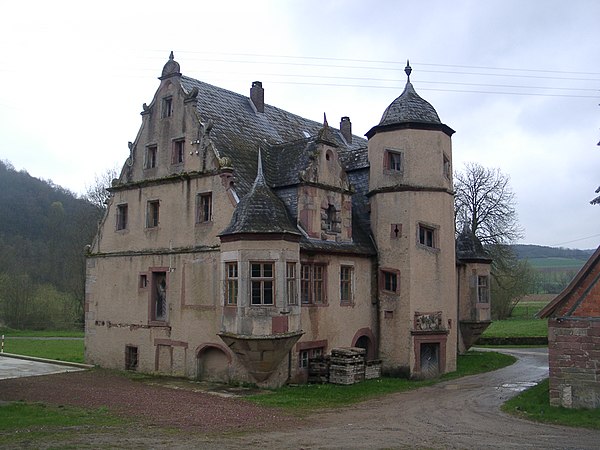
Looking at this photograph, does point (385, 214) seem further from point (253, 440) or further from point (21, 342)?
point (21, 342)

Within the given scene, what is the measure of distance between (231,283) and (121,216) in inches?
330

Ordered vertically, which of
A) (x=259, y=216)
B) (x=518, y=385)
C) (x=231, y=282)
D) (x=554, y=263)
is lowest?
(x=518, y=385)

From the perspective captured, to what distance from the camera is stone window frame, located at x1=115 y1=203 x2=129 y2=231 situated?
27000 mm

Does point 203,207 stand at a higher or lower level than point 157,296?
higher

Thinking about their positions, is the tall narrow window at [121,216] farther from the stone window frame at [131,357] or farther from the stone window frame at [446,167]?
the stone window frame at [446,167]

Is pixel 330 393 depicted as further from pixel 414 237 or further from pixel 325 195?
pixel 414 237

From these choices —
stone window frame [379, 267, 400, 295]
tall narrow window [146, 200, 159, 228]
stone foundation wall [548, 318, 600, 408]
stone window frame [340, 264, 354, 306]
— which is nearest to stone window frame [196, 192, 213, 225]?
tall narrow window [146, 200, 159, 228]

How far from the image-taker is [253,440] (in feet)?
43.3

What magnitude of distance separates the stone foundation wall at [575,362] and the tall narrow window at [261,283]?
28.0ft

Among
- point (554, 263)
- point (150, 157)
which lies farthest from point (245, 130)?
point (554, 263)

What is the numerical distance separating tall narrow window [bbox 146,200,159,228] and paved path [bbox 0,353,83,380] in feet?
21.7

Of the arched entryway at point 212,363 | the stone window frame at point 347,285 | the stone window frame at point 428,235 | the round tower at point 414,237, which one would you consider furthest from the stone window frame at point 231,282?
the stone window frame at point 428,235

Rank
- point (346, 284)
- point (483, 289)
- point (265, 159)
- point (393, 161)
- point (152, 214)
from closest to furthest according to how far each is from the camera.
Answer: point (346, 284) < point (265, 159) < point (152, 214) < point (393, 161) < point (483, 289)

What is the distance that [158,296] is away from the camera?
25.1m
